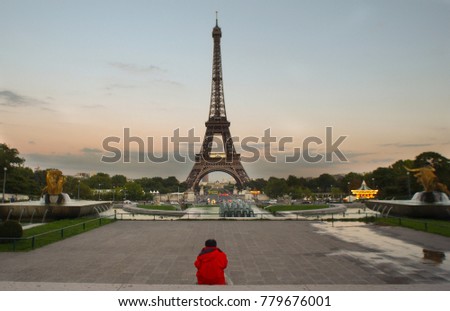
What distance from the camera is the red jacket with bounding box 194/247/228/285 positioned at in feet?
20.5

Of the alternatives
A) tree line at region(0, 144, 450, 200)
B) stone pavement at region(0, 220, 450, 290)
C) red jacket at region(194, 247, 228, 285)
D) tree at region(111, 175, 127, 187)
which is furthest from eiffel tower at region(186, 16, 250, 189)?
red jacket at region(194, 247, 228, 285)

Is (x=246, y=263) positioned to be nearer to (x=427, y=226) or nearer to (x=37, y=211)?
(x=427, y=226)

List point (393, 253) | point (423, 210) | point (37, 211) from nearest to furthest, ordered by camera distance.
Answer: point (393, 253), point (423, 210), point (37, 211)

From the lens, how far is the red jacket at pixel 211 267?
6.23 meters

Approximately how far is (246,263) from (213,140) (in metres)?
83.2

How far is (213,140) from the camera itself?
94.2 m

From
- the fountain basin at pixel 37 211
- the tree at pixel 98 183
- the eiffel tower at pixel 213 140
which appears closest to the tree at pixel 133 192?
the eiffel tower at pixel 213 140

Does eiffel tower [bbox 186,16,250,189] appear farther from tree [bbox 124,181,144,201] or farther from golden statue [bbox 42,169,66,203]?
golden statue [bbox 42,169,66,203]

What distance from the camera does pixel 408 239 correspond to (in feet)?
53.3

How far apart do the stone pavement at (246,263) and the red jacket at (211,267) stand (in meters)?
0.40

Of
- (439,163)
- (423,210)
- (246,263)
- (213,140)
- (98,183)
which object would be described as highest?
(213,140)

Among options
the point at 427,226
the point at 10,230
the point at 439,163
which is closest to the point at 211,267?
the point at 10,230

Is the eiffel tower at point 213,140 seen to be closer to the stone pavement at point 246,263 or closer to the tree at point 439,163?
the tree at point 439,163

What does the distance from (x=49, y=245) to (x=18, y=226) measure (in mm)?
1487
